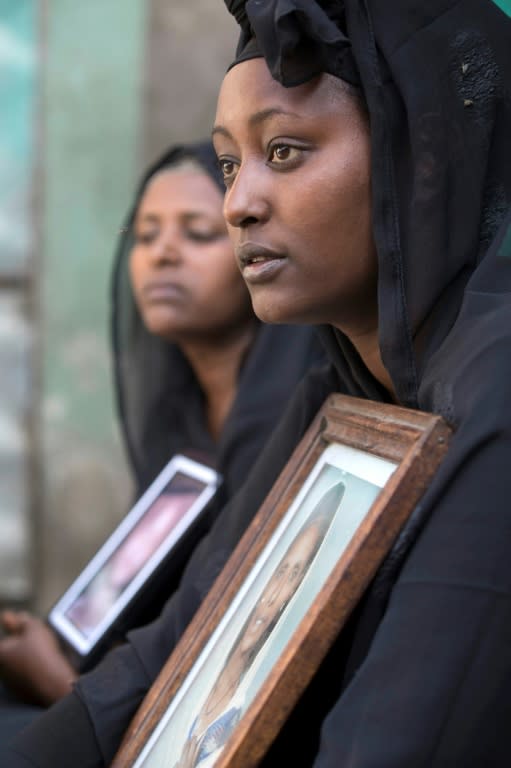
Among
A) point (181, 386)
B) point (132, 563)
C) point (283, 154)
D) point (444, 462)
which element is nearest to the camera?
point (444, 462)

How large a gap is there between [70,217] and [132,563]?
218 cm

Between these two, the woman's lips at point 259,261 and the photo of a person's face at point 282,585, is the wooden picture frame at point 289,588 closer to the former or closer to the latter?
the photo of a person's face at point 282,585

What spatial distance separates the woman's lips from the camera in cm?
160

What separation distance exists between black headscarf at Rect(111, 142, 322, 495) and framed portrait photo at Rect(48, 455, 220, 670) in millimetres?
87

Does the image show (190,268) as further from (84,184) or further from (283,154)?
(84,184)

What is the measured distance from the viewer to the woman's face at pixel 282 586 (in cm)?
147

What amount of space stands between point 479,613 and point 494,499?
123mm

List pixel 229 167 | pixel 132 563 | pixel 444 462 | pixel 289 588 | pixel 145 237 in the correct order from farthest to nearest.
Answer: pixel 145 237, pixel 132 563, pixel 229 167, pixel 289 588, pixel 444 462

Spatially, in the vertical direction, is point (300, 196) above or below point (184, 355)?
above

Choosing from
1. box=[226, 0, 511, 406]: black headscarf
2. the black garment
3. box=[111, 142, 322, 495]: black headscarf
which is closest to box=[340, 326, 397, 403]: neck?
the black garment

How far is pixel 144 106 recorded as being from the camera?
4465mm

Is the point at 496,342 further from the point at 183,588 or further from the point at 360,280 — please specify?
the point at 183,588

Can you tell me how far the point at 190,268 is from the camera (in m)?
3.04

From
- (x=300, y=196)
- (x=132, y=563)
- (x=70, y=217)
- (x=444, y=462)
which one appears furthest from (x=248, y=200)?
(x=70, y=217)
